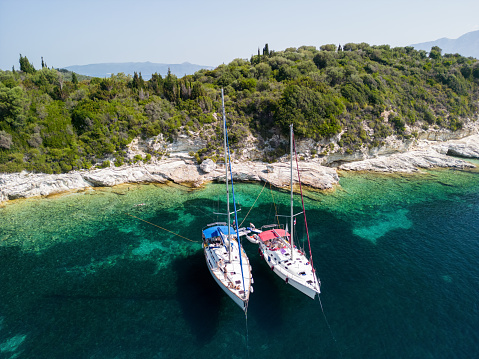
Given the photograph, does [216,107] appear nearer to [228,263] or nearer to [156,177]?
[156,177]

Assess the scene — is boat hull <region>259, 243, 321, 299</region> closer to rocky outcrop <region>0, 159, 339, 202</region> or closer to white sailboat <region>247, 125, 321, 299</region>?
white sailboat <region>247, 125, 321, 299</region>

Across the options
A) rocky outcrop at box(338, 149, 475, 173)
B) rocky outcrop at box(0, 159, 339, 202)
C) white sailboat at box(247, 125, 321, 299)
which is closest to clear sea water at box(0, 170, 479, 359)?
white sailboat at box(247, 125, 321, 299)

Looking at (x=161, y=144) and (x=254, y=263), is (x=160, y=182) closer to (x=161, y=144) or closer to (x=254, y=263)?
(x=161, y=144)

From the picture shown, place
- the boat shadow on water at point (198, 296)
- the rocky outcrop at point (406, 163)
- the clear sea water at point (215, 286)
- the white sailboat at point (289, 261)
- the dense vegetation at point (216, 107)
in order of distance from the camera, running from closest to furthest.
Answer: the clear sea water at point (215, 286)
the boat shadow on water at point (198, 296)
the white sailboat at point (289, 261)
the dense vegetation at point (216, 107)
the rocky outcrop at point (406, 163)

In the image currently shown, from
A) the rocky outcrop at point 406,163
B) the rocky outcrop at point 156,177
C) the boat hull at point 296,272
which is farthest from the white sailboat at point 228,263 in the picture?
the rocky outcrop at point 406,163

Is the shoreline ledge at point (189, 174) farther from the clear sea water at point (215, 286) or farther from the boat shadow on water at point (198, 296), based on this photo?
the boat shadow on water at point (198, 296)

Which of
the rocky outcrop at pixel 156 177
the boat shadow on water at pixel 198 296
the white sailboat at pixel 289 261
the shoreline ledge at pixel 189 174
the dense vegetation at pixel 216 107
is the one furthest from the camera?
the dense vegetation at pixel 216 107

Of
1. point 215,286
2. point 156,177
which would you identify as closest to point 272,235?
point 215,286
